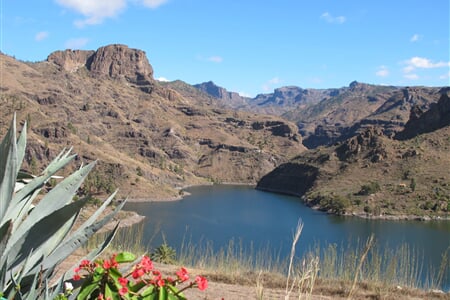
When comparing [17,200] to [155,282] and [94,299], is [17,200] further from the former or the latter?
[155,282]

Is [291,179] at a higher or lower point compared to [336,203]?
higher

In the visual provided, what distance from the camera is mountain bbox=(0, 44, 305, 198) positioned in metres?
76.7

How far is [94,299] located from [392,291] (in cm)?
470

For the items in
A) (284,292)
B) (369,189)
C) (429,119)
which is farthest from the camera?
(429,119)

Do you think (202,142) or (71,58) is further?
(71,58)

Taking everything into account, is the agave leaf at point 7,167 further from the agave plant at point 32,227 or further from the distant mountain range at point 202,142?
the distant mountain range at point 202,142

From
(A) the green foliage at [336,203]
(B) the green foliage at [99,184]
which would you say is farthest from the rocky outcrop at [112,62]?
(A) the green foliage at [336,203]

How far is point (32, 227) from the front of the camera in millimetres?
2033

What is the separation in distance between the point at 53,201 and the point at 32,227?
22cm

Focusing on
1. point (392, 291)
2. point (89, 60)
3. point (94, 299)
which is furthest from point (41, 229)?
point (89, 60)

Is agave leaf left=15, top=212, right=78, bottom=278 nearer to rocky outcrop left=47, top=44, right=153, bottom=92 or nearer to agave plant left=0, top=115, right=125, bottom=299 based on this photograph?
agave plant left=0, top=115, right=125, bottom=299

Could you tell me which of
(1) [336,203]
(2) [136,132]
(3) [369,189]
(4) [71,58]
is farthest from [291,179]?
(4) [71,58]

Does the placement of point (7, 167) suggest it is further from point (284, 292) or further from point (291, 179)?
point (291, 179)

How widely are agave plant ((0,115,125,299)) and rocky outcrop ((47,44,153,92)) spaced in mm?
166219
